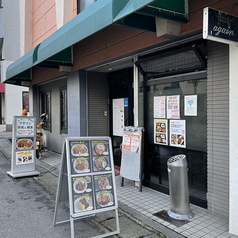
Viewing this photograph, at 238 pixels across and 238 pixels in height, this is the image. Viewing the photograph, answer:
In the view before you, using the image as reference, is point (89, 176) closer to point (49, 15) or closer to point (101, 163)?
point (101, 163)

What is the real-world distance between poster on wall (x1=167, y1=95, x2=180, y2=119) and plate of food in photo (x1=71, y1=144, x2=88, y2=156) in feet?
6.70

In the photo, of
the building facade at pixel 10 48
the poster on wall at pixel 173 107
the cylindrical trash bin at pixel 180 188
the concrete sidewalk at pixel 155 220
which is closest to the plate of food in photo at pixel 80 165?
the concrete sidewalk at pixel 155 220

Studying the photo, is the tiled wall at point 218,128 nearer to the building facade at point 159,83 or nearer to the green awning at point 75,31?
the building facade at point 159,83

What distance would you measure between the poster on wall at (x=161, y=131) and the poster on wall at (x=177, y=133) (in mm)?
121

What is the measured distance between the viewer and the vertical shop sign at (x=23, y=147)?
6.59 metres

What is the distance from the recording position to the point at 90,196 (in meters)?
3.48

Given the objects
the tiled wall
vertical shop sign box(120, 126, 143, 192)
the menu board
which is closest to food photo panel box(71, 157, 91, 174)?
the menu board

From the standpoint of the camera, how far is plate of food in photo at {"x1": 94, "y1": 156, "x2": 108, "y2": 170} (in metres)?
3.66

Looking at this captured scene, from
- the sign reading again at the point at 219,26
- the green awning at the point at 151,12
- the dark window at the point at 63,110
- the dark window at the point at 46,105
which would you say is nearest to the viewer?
the sign reading again at the point at 219,26

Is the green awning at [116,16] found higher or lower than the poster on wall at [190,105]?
higher

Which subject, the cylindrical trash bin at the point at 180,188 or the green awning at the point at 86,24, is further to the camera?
the cylindrical trash bin at the point at 180,188

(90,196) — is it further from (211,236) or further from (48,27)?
(48,27)

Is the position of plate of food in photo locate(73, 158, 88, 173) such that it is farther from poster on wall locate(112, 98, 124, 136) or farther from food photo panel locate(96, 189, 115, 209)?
poster on wall locate(112, 98, 124, 136)

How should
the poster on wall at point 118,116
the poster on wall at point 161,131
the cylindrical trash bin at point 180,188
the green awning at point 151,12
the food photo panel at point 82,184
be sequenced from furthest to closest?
the poster on wall at point 118,116
the poster on wall at point 161,131
the cylindrical trash bin at point 180,188
the food photo panel at point 82,184
the green awning at point 151,12
